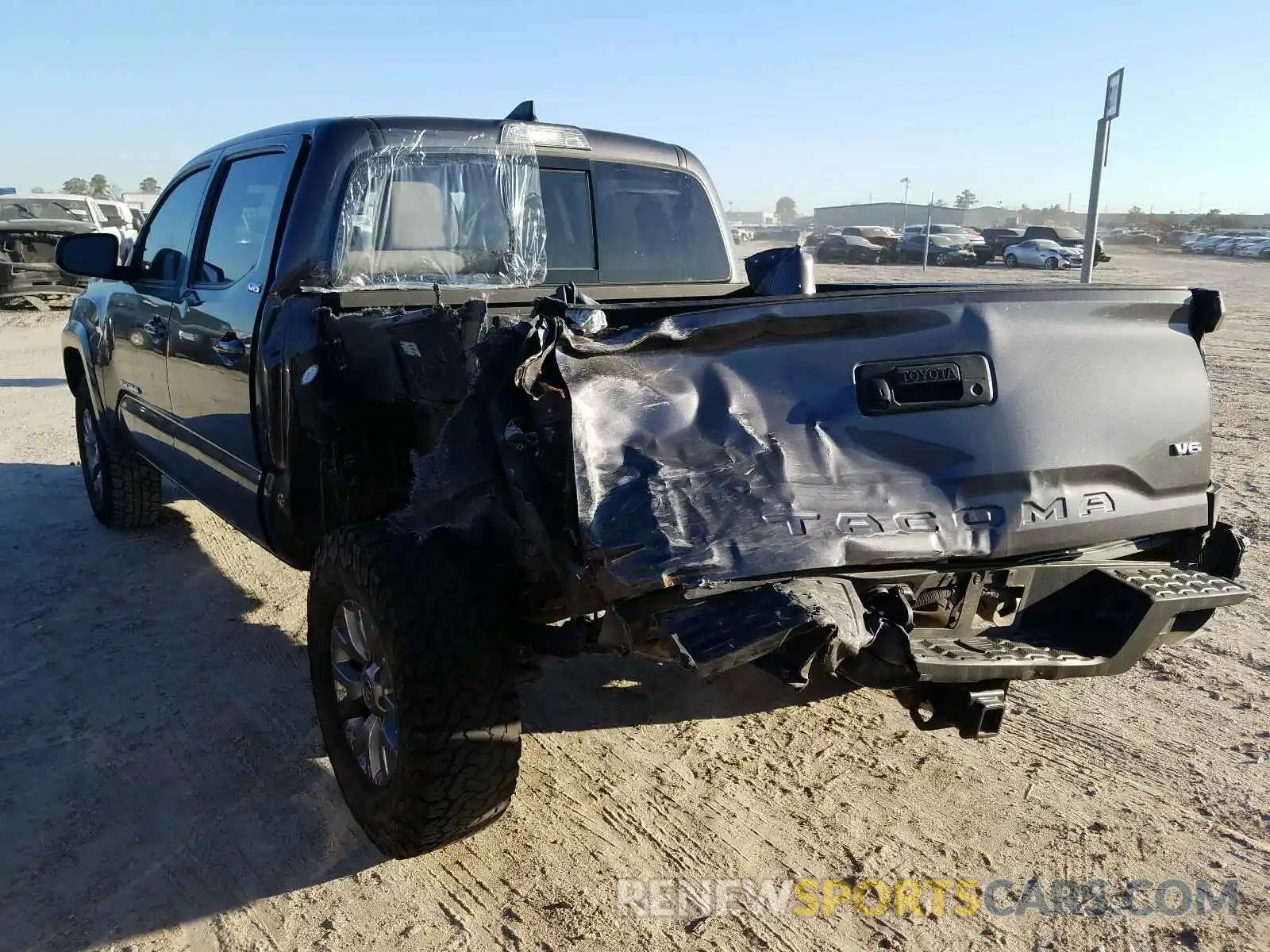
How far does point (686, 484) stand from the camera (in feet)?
7.47

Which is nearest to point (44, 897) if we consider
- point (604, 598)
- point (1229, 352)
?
point (604, 598)

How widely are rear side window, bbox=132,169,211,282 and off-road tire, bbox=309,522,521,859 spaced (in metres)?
2.46

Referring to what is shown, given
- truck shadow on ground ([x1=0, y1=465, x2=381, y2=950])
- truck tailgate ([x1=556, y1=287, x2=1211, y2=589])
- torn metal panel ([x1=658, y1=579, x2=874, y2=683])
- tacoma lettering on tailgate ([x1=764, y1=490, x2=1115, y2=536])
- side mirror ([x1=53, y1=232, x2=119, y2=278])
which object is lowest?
truck shadow on ground ([x1=0, y1=465, x2=381, y2=950])

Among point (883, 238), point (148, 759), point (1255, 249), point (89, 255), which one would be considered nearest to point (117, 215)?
point (89, 255)

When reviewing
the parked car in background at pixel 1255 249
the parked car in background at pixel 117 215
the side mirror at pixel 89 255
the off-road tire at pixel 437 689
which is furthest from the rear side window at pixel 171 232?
the parked car in background at pixel 1255 249

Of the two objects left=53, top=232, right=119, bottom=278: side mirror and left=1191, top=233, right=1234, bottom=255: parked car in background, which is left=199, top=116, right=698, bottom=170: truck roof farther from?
left=1191, top=233, right=1234, bottom=255: parked car in background

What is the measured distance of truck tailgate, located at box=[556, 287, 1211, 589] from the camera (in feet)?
7.32

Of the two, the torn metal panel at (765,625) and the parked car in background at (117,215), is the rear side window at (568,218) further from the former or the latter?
the parked car in background at (117,215)

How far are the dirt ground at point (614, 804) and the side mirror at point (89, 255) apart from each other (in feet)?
5.38

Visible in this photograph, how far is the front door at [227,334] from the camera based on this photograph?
11.8 feet

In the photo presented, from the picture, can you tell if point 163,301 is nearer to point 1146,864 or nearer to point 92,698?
point 92,698

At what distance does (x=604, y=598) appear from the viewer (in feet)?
7.42

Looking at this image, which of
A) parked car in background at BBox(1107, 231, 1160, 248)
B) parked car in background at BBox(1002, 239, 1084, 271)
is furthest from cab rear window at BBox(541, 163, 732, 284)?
parked car in background at BBox(1107, 231, 1160, 248)

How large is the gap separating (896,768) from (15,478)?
6537 millimetres
